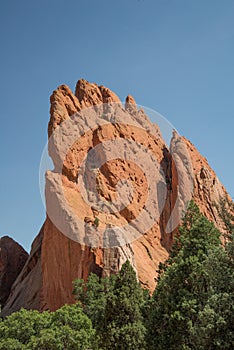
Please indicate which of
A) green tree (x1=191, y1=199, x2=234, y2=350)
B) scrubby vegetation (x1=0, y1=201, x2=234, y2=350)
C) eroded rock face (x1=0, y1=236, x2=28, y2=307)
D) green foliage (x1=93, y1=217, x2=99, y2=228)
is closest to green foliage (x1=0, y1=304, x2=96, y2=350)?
scrubby vegetation (x1=0, y1=201, x2=234, y2=350)

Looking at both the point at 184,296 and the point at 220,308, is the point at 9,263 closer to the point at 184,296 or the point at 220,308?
the point at 184,296

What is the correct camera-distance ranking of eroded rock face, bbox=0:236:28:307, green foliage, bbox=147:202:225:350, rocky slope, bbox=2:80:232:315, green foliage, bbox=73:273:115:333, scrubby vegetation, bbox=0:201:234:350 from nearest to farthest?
1. scrubby vegetation, bbox=0:201:234:350
2. green foliage, bbox=147:202:225:350
3. green foliage, bbox=73:273:115:333
4. rocky slope, bbox=2:80:232:315
5. eroded rock face, bbox=0:236:28:307

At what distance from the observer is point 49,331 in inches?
1310

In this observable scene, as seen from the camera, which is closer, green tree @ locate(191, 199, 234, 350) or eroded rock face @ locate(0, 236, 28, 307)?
green tree @ locate(191, 199, 234, 350)

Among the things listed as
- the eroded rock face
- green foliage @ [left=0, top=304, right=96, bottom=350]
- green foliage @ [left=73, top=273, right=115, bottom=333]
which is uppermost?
the eroded rock face

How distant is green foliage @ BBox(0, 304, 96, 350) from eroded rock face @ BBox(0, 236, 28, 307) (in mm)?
29926

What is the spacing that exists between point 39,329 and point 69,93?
2957 centimetres

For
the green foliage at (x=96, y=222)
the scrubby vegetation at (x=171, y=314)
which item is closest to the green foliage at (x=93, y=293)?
the scrubby vegetation at (x=171, y=314)

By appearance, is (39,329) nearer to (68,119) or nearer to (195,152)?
(68,119)

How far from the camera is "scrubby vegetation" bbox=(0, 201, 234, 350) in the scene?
57.8 ft

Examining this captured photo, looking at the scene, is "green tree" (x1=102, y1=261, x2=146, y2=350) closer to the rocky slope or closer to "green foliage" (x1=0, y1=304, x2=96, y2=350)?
"green foliage" (x1=0, y1=304, x2=96, y2=350)

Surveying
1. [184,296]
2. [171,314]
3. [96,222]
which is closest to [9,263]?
[96,222]

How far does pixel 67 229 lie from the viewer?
152 ft

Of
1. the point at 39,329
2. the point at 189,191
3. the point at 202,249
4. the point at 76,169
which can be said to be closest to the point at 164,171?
the point at 189,191
